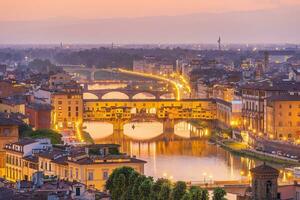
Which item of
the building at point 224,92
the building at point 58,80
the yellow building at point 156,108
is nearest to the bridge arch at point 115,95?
the building at point 58,80

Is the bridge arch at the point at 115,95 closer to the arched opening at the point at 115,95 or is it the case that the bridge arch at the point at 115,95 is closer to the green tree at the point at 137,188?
the arched opening at the point at 115,95

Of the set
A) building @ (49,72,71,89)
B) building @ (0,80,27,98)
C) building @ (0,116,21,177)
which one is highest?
building @ (49,72,71,89)

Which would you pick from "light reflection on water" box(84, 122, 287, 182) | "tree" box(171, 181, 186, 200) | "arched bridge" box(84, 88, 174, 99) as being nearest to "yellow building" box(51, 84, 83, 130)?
"light reflection on water" box(84, 122, 287, 182)

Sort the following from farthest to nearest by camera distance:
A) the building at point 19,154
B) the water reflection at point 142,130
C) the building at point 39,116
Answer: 1. the water reflection at point 142,130
2. the building at point 39,116
3. the building at point 19,154

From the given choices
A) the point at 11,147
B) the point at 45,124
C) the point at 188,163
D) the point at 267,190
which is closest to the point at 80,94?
the point at 45,124

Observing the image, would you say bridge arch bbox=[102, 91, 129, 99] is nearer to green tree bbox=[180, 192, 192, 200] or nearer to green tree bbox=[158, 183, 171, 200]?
green tree bbox=[158, 183, 171, 200]

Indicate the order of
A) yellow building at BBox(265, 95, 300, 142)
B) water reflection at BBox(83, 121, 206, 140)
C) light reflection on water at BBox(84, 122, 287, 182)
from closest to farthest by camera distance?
light reflection on water at BBox(84, 122, 287, 182)
yellow building at BBox(265, 95, 300, 142)
water reflection at BBox(83, 121, 206, 140)
